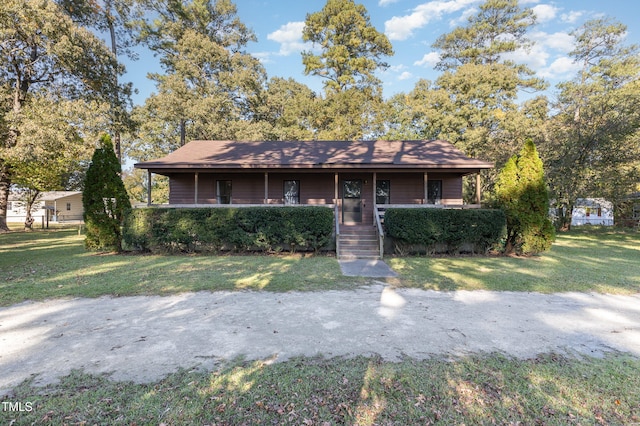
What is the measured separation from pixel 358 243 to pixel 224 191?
7038 millimetres

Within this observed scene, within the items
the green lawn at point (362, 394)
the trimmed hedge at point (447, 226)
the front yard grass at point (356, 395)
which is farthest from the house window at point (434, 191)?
the front yard grass at point (356, 395)

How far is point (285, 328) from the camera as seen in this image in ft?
12.3

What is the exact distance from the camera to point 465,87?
21.7 meters

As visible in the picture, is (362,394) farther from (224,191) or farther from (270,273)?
(224,191)

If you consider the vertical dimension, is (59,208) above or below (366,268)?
above

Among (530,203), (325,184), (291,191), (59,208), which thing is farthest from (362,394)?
(59,208)

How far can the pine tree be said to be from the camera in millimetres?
9617

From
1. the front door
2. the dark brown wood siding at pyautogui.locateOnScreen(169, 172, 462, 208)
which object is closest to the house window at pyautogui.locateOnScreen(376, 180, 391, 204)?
the dark brown wood siding at pyautogui.locateOnScreen(169, 172, 462, 208)

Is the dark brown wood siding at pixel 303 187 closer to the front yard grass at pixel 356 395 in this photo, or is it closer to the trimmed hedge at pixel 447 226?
the trimmed hedge at pixel 447 226

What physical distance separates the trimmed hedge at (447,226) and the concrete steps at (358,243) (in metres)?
0.90

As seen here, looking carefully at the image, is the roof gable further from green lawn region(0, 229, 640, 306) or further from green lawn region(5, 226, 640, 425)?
green lawn region(5, 226, 640, 425)

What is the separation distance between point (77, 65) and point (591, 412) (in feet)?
76.4

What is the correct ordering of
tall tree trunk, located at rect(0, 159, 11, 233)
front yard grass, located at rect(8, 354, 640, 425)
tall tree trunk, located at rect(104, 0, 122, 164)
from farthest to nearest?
1. tall tree trunk, located at rect(104, 0, 122, 164)
2. tall tree trunk, located at rect(0, 159, 11, 233)
3. front yard grass, located at rect(8, 354, 640, 425)

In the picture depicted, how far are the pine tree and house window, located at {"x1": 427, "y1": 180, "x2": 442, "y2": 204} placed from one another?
1211 centimetres
